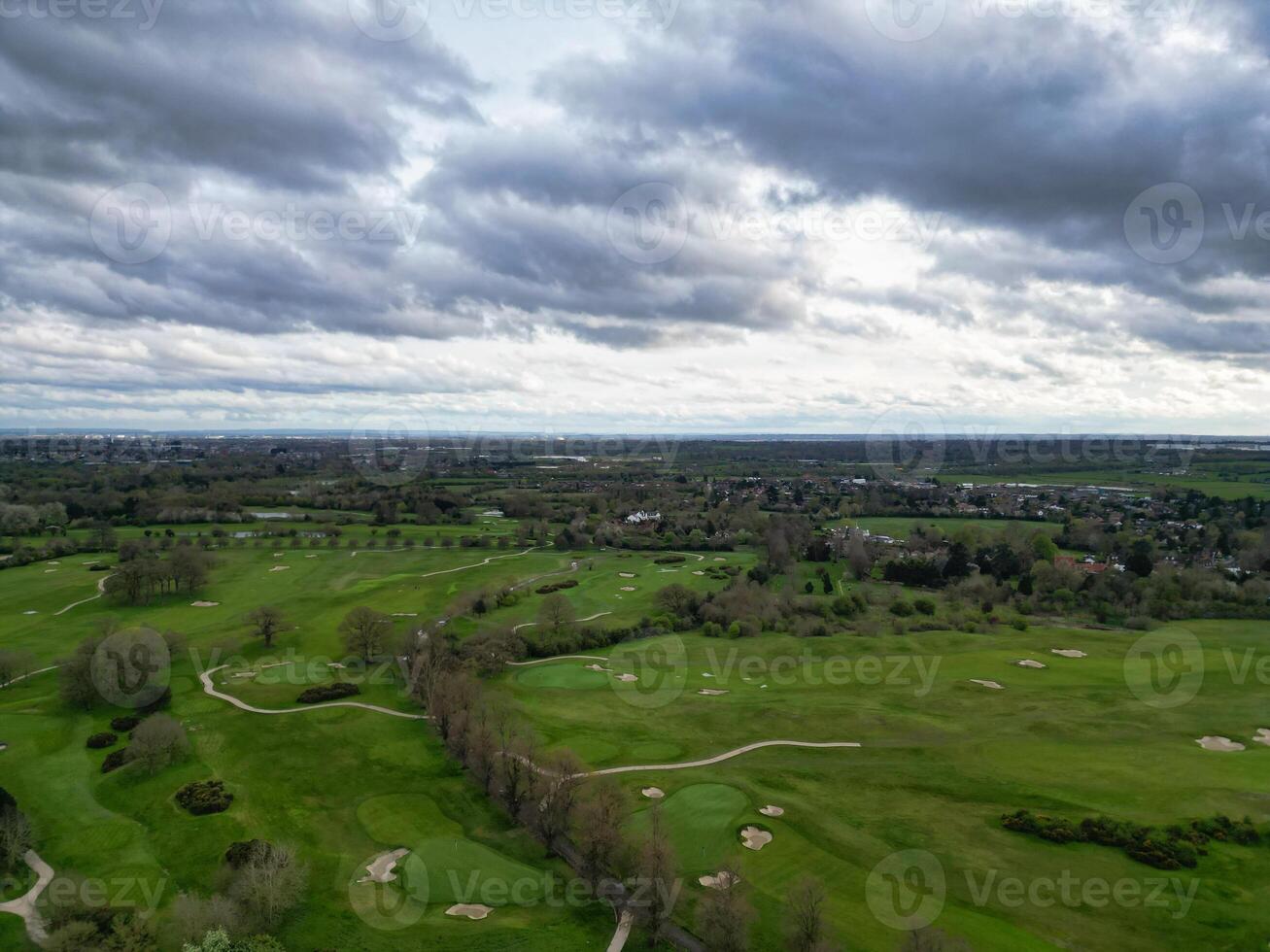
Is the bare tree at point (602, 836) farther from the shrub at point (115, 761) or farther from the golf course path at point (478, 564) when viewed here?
the golf course path at point (478, 564)

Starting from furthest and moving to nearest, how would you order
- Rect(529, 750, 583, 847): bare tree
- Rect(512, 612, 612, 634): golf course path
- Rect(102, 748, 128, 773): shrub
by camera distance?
1. Rect(512, 612, 612, 634): golf course path
2. Rect(102, 748, 128, 773): shrub
3. Rect(529, 750, 583, 847): bare tree

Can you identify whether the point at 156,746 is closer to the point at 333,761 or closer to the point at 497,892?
the point at 333,761

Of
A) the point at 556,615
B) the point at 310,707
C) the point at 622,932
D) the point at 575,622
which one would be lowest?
the point at 622,932

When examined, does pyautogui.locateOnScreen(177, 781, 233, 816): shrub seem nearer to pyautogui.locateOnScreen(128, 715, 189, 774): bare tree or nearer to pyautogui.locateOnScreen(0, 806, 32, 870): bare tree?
pyautogui.locateOnScreen(128, 715, 189, 774): bare tree

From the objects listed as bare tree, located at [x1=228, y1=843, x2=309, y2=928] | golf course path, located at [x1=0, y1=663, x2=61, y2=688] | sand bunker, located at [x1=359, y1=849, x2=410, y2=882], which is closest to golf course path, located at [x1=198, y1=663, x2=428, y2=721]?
golf course path, located at [x1=0, y1=663, x2=61, y2=688]

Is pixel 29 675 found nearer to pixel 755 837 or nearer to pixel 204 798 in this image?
pixel 204 798

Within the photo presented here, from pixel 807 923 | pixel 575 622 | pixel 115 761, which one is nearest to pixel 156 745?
pixel 115 761
